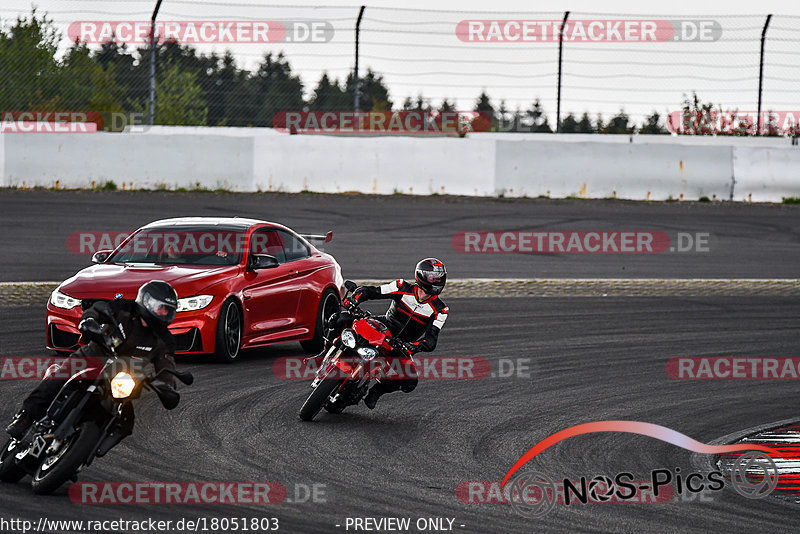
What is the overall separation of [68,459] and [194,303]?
192 inches

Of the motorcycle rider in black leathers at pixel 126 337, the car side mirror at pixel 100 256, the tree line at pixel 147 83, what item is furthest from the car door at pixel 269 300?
the tree line at pixel 147 83

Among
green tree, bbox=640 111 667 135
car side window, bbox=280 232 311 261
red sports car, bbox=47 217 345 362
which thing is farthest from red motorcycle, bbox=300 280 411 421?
green tree, bbox=640 111 667 135

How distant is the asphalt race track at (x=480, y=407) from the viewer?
276 inches

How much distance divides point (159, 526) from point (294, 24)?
17188mm

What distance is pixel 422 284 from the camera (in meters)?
10.1

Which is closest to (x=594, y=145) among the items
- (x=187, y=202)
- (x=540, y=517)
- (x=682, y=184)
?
(x=682, y=184)

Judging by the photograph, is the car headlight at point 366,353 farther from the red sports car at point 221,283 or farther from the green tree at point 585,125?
the green tree at point 585,125

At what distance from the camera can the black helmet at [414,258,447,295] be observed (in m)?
10.0

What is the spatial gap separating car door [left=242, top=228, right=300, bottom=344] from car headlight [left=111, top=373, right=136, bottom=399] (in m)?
5.39

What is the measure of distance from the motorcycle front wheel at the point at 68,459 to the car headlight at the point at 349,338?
300 centimetres

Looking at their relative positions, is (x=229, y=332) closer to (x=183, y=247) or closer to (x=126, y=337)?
(x=183, y=247)

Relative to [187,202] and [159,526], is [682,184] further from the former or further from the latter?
[159,526]

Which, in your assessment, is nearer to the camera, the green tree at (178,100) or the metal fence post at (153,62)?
the metal fence post at (153,62)

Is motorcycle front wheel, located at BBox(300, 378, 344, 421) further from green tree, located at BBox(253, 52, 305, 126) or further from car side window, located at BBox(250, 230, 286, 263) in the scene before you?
green tree, located at BBox(253, 52, 305, 126)
